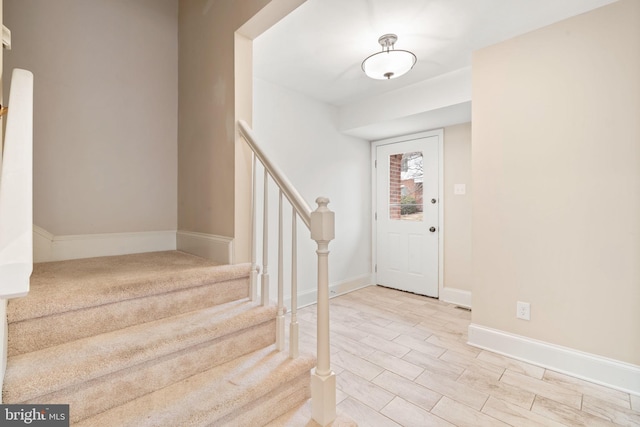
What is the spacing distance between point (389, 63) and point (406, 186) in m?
2.01

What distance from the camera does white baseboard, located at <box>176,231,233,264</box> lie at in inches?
69.6

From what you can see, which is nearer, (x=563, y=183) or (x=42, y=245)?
(x=42, y=245)

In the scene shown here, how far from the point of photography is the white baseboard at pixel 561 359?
1737 mm

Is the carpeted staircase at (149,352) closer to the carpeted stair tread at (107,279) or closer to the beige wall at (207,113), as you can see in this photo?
the carpeted stair tread at (107,279)

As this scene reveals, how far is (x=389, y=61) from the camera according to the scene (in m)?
2.08

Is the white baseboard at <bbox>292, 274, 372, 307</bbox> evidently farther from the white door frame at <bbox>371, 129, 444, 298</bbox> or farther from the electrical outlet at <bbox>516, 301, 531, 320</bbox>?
the electrical outlet at <bbox>516, 301, 531, 320</bbox>

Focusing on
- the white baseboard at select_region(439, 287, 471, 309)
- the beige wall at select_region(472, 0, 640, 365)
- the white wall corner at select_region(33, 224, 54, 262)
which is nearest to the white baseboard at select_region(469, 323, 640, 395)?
the beige wall at select_region(472, 0, 640, 365)

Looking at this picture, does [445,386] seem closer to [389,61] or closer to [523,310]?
[523,310]

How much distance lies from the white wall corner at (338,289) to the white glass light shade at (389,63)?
7.55ft

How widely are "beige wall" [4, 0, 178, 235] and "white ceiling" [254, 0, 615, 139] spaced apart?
880 mm

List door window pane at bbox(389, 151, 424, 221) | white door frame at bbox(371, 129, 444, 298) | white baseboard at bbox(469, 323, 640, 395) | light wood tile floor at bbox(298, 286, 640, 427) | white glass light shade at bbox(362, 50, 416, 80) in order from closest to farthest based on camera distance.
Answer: light wood tile floor at bbox(298, 286, 640, 427) < white baseboard at bbox(469, 323, 640, 395) < white glass light shade at bbox(362, 50, 416, 80) < white door frame at bbox(371, 129, 444, 298) < door window pane at bbox(389, 151, 424, 221)

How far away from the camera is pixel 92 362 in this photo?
1024 millimetres

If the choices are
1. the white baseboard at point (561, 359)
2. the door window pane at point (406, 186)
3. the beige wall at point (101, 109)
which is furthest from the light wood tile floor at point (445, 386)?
the beige wall at point (101, 109)

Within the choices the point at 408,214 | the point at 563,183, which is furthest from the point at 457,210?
the point at 563,183
